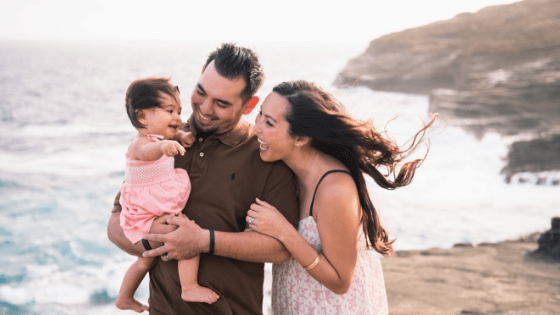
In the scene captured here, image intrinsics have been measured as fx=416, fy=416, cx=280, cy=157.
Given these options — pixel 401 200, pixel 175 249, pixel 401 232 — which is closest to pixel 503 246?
pixel 401 232

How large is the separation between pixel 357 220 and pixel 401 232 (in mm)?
8560

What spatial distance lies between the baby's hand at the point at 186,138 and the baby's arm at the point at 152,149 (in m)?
0.28

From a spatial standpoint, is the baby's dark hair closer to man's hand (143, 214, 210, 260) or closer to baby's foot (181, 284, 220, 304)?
man's hand (143, 214, 210, 260)

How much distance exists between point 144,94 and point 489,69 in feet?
104

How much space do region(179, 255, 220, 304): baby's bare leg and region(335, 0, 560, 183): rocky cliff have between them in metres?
14.7

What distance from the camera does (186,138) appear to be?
2.63 metres

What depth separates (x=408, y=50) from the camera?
129 ft

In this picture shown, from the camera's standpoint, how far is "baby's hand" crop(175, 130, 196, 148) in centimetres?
263

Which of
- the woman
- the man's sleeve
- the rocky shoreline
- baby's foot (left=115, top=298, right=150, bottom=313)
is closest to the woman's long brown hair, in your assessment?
the woman

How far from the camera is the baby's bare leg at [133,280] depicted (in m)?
2.63

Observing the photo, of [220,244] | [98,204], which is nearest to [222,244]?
[220,244]

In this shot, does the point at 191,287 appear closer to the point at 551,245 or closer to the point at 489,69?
the point at 551,245

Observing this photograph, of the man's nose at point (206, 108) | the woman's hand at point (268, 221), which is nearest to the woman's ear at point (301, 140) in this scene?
the woman's hand at point (268, 221)

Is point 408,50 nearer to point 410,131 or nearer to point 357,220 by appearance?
point 410,131
